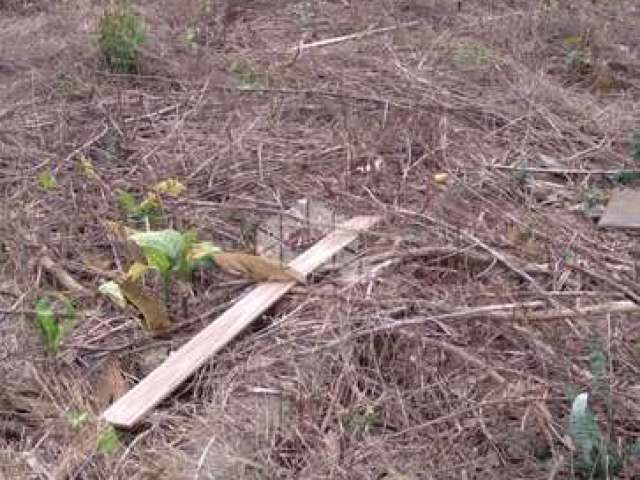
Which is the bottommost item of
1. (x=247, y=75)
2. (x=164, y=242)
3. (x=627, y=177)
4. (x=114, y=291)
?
(x=627, y=177)

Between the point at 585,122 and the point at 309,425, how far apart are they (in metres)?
3.09

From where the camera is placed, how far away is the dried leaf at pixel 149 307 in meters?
3.23

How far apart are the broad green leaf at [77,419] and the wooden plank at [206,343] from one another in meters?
0.06

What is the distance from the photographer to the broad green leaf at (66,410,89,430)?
2.74 meters

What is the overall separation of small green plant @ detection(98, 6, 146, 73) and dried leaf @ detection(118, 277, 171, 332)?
2617 millimetres

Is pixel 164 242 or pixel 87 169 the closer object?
pixel 164 242

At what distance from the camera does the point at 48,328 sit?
3064mm

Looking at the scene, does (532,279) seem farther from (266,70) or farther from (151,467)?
(266,70)

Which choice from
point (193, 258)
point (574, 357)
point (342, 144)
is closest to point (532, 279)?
point (574, 357)

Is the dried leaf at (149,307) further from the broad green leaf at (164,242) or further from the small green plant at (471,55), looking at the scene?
the small green plant at (471,55)

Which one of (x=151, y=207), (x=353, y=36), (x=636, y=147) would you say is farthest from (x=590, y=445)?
(x=353, y=36)

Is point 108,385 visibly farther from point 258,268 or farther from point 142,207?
point 142,207

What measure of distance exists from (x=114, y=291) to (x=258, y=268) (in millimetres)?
534

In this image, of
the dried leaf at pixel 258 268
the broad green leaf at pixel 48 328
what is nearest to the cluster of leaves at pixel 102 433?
the broad green leaf at pixel 48 328
